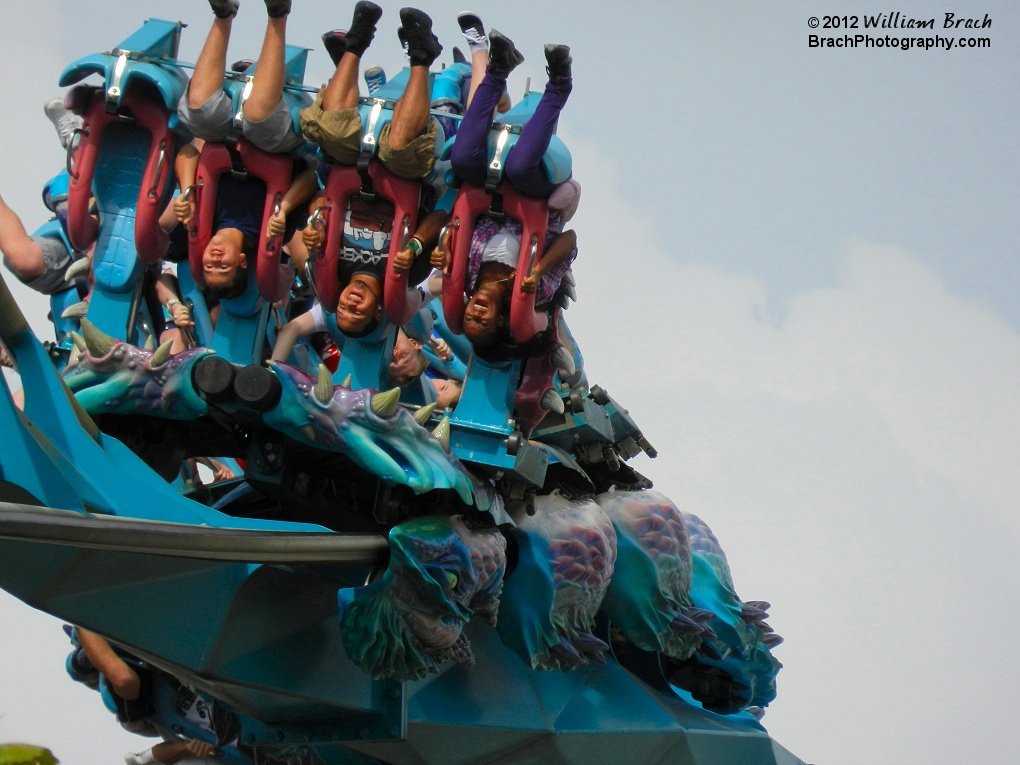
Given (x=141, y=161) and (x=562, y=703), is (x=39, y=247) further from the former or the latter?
(x=562, y=703)

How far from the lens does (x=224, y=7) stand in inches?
279

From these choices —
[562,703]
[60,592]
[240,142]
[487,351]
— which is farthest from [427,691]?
[240,142]

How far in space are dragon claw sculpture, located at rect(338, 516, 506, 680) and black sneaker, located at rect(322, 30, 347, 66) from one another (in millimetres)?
2260

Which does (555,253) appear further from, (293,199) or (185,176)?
(185,176)

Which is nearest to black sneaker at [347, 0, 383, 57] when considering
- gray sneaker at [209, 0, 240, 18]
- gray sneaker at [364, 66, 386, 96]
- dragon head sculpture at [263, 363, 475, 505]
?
gray sneaker at [209, 0, 240, 18]

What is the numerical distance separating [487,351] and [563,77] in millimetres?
1245

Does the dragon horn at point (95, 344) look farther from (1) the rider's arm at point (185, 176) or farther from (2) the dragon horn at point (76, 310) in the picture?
(2) the dragon horn at point (76, 310)

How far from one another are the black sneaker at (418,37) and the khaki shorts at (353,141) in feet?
0.93

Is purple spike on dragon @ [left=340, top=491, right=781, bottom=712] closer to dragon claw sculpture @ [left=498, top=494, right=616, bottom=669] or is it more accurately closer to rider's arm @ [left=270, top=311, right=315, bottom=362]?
dragon claw sculpture @ [left=498, top=494, right=616, bottom=669]

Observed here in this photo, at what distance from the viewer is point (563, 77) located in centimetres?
688

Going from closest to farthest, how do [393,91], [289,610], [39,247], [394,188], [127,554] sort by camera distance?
[127,554]
[289,610]
[394,188]
[393,91]
[39,247]

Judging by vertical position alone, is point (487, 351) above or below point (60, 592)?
above

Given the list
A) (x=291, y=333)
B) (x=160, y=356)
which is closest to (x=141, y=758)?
(x=291, y=333)

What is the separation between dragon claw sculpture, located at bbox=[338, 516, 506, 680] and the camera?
648 centimetres
